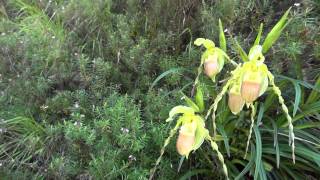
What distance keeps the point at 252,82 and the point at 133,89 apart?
2.79 feet

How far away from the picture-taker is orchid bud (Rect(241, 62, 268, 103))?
1.50 metres

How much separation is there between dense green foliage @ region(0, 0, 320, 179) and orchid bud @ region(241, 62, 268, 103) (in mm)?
298

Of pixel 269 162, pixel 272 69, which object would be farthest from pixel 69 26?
pixel 269 162

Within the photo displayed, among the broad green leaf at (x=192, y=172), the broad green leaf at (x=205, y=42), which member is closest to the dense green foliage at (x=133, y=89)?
the broad green leaf at (x=192, y=172)

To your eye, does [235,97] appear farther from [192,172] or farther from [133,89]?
[133,89]

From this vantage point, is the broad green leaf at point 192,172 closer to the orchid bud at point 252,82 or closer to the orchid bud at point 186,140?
the orchid bud at point 186,140

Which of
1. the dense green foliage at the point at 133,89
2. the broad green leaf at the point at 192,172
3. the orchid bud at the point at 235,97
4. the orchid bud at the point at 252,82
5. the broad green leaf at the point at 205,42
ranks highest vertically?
the broad green leaf at the point at 205,42

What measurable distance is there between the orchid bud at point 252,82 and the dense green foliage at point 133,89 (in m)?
0.30

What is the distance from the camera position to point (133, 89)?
2.24 metres

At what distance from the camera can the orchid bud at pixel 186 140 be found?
154 centimetres

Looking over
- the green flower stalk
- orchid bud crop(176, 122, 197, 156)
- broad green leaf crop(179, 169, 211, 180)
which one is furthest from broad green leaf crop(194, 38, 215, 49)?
broad green leaf crop(179, 169, 211, 180)

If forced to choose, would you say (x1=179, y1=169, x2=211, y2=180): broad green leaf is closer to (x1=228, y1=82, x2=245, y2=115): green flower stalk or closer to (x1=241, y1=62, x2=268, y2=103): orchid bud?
(x1=228, y1=82, x2=245, y2=115): green flower stalk

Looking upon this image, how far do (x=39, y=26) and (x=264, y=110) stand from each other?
1312 mm

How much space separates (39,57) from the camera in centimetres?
231
